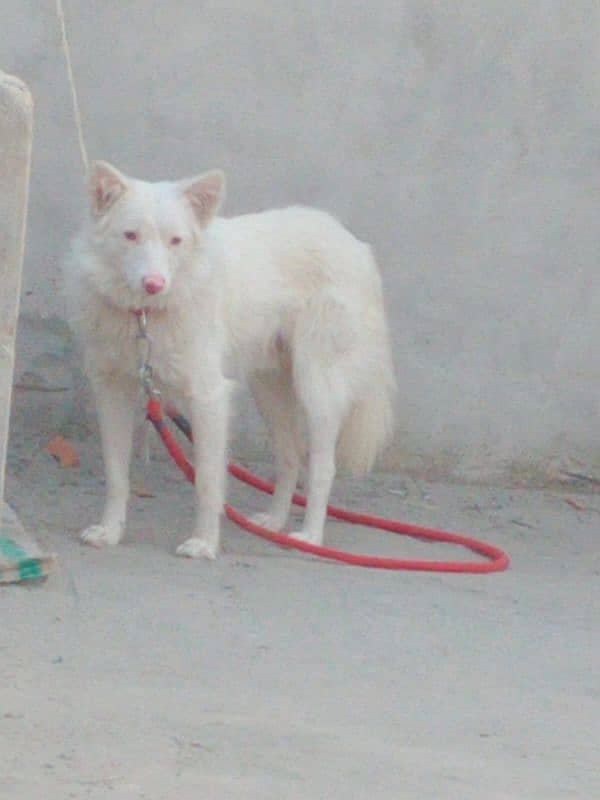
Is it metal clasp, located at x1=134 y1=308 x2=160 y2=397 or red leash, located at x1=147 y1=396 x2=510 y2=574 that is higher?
metal clasp, located at x1=134 y1=308 x2=160 y2=397

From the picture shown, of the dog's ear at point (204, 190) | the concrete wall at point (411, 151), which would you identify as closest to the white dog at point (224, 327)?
the dog's ear at point (204, 190)

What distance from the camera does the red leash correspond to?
6074 mm

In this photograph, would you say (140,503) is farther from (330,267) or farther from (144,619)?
(144,619)

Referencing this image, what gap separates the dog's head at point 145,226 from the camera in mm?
5680

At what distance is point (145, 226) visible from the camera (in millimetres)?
5695

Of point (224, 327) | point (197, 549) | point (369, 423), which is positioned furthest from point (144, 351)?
point (369, 423)

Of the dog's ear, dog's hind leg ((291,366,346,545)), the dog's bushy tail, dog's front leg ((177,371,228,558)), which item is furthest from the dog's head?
the dog's bushy tail

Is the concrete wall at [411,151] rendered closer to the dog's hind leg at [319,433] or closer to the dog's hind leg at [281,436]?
the dog's hind leg at [281,436]

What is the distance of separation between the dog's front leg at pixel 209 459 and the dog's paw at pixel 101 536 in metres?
0.23

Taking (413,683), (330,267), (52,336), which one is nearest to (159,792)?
(413,683)

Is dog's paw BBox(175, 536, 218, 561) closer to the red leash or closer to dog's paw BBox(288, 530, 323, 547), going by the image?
the red leash

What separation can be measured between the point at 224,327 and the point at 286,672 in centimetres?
175

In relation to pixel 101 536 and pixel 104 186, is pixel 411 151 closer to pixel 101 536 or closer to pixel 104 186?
pixel 104 186

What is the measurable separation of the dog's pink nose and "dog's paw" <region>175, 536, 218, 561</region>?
94cm
